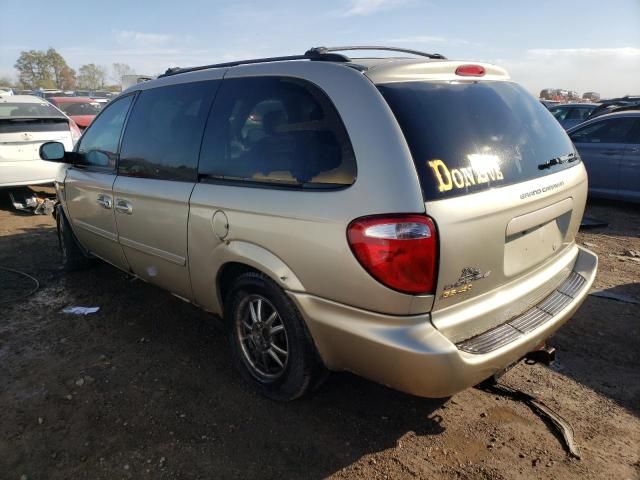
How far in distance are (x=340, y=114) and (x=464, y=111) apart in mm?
615

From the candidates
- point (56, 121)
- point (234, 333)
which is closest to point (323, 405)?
point (234, 333)

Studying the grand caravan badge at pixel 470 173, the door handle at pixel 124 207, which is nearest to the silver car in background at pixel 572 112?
the grand caravan badge at pixel 470 173

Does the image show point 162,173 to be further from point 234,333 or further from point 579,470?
point 579,470

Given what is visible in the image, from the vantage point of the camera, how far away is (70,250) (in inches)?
187

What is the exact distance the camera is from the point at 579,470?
2.26 metres

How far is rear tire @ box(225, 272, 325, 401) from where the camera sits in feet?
8.04

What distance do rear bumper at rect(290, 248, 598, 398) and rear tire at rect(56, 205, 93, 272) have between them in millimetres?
3375

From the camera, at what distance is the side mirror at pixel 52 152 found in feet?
13.6

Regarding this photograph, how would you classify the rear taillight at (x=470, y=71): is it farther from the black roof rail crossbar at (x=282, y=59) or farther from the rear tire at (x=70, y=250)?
the rear tire at (x=70, y=250)

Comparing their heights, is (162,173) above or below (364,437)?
above

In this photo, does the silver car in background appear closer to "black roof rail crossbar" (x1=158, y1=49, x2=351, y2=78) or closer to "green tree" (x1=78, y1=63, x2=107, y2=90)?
"black roof rail crossbar" (x1=158, y1=49, x2=351, y2=78)

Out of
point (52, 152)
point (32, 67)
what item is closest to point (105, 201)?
point (52, 152)

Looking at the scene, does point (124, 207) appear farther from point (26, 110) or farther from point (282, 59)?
point (26, 110)

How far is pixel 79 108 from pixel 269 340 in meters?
12.7
